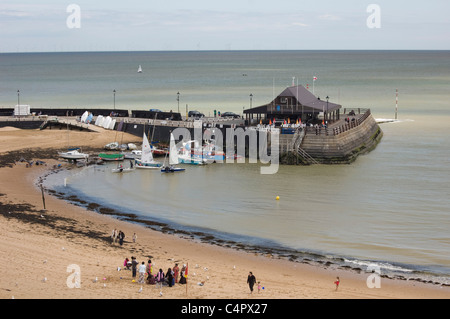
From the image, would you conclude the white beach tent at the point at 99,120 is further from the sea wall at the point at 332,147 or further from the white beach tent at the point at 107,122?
the sea wall at the point at 332,147

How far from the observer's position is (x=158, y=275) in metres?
24.5

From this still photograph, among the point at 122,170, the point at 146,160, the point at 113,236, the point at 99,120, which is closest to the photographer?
the point at 113,236

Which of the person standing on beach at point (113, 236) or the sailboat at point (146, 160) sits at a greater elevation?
the sailboat at point (146, 160)

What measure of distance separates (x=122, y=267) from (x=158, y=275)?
2.57 meters

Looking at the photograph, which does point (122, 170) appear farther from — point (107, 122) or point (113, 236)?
point (113, 236)

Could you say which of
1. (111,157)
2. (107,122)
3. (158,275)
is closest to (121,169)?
(111,157)

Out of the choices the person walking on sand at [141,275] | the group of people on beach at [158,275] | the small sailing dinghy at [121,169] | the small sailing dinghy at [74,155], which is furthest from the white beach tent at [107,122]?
the person walking on sand at [141,275]

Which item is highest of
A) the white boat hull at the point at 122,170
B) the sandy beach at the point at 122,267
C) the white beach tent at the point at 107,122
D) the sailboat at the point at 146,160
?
the white beach tent at the point at 107,122

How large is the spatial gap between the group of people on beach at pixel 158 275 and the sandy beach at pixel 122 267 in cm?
29

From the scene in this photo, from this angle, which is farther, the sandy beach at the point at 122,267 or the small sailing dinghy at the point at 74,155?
the small sailing dinghy at the point at 74,155

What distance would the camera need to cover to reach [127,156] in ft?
179

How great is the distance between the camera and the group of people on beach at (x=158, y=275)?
24.4 meters

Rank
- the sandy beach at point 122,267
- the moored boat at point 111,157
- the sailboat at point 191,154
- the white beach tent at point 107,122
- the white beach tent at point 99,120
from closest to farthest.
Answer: the sandy beach at point 122,267
the sailboat at point 191,154
the moored boat at point 111,157
the white beach tent at point 107,122
the white beach tent at point 99,120

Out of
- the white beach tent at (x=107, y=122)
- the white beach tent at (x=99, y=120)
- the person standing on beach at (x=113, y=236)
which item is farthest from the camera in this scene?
the white beach tent at (x=99, y=120)
